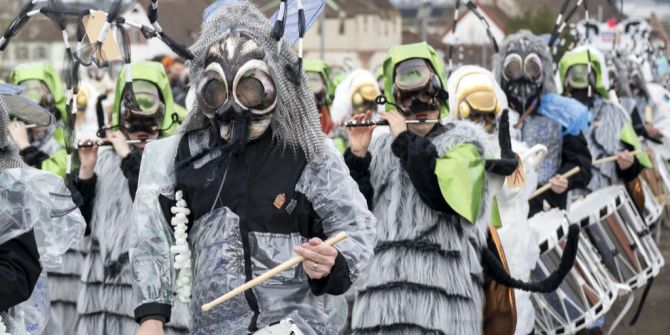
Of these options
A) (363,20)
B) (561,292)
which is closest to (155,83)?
(561,292)

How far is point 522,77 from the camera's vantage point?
9367 mm

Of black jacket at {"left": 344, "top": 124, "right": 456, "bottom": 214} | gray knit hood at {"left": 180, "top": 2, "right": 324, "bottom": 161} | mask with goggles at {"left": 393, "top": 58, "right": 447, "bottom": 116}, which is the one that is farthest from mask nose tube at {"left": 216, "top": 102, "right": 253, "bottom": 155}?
mask with goggles at {"left": 393, "top": 58, "right": 447, "bottom": 116}

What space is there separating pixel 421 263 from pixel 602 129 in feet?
17.7

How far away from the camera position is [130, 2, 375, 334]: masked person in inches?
167

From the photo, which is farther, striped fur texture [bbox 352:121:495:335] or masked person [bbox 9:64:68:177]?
masked person [bbox 9:64:68:177]

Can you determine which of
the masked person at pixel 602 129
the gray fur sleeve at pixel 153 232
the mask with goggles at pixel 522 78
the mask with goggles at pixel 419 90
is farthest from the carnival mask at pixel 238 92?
the masked person at pixel 602 129

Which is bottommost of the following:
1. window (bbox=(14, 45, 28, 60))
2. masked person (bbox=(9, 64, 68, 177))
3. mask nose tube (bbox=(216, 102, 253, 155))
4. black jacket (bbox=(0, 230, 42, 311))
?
window (bbox=(14, 45, 28, 60))

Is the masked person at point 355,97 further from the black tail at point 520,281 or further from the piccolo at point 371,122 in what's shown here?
the black tail at point 520,281

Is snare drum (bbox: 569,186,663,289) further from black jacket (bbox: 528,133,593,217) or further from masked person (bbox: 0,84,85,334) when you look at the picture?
masked person (bbox: 0,84,85,334)

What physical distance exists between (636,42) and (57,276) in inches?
538

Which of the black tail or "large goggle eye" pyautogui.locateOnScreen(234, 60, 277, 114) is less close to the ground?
"large goggle eye" pyautogui.locateOnScreen(234, 60, 277, 114)

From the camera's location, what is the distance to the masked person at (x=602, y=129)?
11.2m

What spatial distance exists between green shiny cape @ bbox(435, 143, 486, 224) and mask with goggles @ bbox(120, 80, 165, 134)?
5.72ft

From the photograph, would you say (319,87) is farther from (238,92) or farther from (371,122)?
(238,92)
